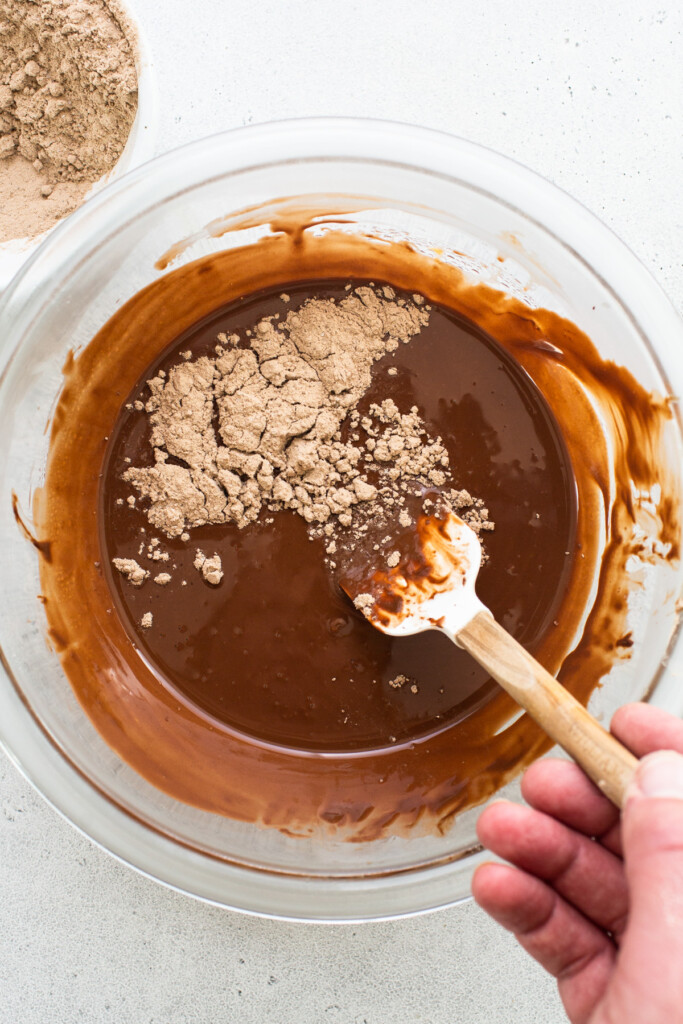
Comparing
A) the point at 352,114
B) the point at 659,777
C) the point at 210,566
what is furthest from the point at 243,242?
the point at 659,777

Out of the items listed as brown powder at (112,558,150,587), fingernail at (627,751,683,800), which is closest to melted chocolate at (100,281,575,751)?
brown powder at (112,558,150,587)

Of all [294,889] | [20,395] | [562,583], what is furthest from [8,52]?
[294,889]

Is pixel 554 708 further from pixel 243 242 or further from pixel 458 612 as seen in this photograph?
pixel 243 242

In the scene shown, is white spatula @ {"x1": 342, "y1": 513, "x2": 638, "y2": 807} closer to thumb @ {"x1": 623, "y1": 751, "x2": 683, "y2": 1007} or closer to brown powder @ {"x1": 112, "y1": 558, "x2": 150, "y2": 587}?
thumb @ {"x1": 623, "y1": 751, "x2": 683, "y2": 1007}

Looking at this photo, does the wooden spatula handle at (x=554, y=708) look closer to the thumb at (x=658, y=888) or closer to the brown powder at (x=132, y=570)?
the thumb at (x=658, y=888)

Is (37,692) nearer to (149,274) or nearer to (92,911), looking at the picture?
(92,911)

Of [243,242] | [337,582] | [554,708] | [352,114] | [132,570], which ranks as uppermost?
[352,114]

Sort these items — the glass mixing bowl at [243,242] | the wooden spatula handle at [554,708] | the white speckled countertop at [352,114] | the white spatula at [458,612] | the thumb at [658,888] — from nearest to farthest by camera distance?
the thumb at [658,888] → the wooden spatula handle at [554,708] → the white spatula at [458,612] → the glass mixing bowl at [243,242] → the white speckled countertop at [352,114]

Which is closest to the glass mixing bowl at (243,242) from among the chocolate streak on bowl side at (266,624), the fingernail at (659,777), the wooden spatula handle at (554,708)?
the chocolate streak on bowl side at (266,624)
